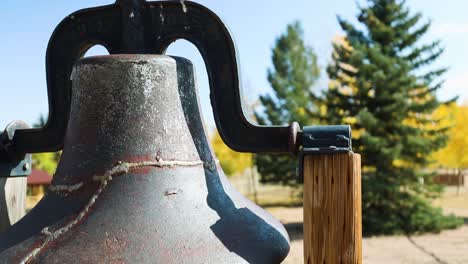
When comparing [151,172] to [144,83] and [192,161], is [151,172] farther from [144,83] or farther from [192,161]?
[144,83]

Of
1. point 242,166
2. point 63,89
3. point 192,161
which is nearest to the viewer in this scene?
point 192,161

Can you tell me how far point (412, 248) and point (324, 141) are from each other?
13.0 meters

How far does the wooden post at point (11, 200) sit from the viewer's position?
9.76 feet

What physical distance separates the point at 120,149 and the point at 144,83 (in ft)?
0.90

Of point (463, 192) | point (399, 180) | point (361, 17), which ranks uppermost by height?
point (361, 17)

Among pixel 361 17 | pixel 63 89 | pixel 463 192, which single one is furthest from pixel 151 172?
pixel 463 192

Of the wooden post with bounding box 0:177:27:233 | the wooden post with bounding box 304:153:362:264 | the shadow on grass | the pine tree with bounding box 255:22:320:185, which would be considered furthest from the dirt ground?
the wooden post with bounding box 304:153:362:264

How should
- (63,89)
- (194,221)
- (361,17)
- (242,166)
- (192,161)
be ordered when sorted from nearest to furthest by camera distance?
(194,221)
(192,161)
(63,89)
(361,17)
(242,166)

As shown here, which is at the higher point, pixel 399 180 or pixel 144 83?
pixel 144 83

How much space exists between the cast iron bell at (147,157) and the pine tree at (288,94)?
50.0ft

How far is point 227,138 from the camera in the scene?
2375 millimetres

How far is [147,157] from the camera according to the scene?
2168mm

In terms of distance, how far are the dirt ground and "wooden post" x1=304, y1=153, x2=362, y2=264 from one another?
1048 centimetres

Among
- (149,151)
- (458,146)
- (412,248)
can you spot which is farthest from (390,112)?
(149,151)
